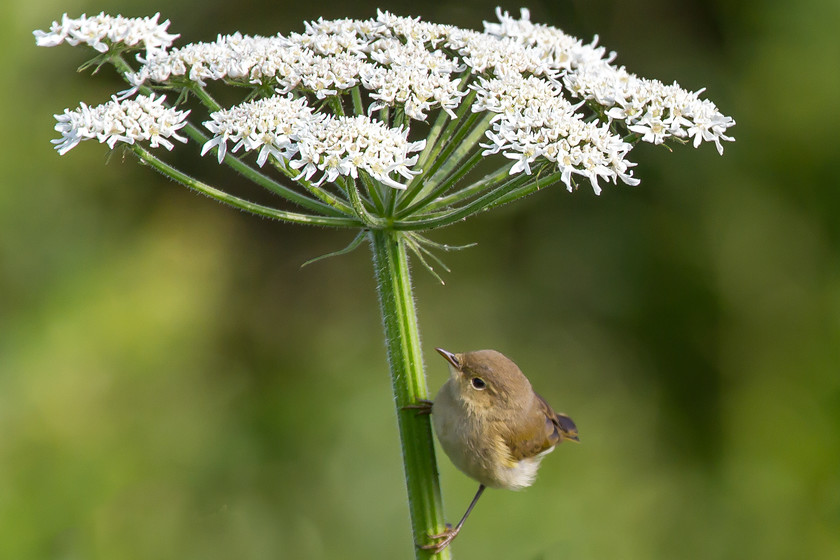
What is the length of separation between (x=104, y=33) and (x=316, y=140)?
112cm

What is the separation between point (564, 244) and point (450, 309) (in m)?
1.22

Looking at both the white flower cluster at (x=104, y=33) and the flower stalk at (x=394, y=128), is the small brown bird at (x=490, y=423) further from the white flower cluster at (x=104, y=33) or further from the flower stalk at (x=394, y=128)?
the white flower cluster at (x=104, y=33)

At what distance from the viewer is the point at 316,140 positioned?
265cm

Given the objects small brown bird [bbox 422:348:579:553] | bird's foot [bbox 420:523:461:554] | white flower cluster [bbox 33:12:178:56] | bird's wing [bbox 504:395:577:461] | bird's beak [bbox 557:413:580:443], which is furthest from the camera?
bird's beak [bbox 557:413:580:443]

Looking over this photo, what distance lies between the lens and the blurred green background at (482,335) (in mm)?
5695

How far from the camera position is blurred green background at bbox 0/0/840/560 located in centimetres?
570

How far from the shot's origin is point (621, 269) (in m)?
7.51

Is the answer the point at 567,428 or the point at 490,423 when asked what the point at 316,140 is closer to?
the point at 490,423

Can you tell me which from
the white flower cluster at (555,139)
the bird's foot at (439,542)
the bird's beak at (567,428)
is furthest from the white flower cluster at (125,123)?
the bird's beak at (567,428)

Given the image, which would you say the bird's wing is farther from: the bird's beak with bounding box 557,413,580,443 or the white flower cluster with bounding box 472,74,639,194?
the white flower cluster with bounding box 472,74,639,194

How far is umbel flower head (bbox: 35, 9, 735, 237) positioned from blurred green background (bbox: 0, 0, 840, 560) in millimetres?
2887

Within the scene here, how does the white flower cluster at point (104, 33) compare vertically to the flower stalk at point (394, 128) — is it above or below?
above

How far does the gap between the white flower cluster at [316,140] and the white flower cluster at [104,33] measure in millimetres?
688

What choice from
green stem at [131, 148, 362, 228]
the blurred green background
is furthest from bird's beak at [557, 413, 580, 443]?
green stem at [131, 148, 362, 228]
